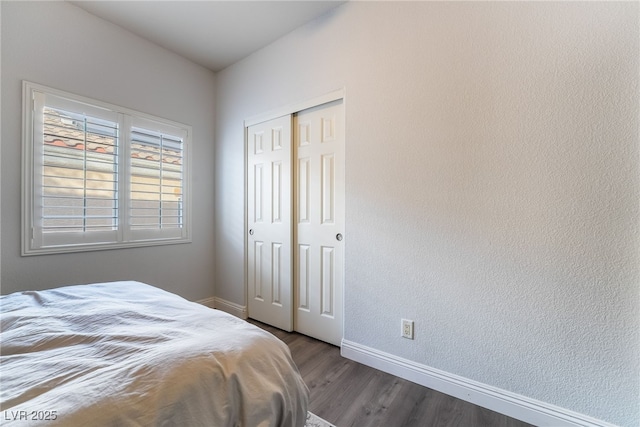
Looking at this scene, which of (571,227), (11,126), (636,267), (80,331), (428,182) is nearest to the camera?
(80,331)

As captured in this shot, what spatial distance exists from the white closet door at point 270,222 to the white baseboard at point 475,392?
34.4 inches

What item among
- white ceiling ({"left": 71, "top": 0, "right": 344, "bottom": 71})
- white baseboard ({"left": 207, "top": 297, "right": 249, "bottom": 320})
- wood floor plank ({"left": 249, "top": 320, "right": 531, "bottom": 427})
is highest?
white ceiling ({"left": 71, "top": 0, "right": 344, "bottom": 71})

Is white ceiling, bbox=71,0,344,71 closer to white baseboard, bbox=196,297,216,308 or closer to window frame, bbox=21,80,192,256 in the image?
window frame, bbox=21,80,192,256

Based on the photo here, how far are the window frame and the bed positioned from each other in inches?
42.1

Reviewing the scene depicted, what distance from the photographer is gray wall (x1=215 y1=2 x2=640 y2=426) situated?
3.84 feet

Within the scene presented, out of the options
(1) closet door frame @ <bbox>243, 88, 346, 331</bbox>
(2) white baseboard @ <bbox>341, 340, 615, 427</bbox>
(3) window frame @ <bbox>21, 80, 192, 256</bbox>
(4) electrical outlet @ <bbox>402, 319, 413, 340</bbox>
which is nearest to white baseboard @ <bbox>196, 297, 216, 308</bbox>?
(1) closet door frame @ <bbox>243, 88, 346, 331</bbox>

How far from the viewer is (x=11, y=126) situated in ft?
5.78

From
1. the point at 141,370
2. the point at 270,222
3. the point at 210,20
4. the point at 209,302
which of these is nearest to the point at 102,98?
the point at 210,20

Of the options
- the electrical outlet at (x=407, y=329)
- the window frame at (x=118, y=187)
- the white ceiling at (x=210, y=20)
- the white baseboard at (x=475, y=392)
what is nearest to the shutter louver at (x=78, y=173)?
the window frame at (x=118, y=187)

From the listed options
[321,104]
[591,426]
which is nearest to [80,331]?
[321,104]

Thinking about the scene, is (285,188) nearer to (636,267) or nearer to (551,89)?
(551,89)

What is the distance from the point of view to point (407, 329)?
5.55 feet

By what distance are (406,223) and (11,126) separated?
2.82 metres

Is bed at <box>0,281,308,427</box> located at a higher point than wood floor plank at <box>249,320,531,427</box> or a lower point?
higher
